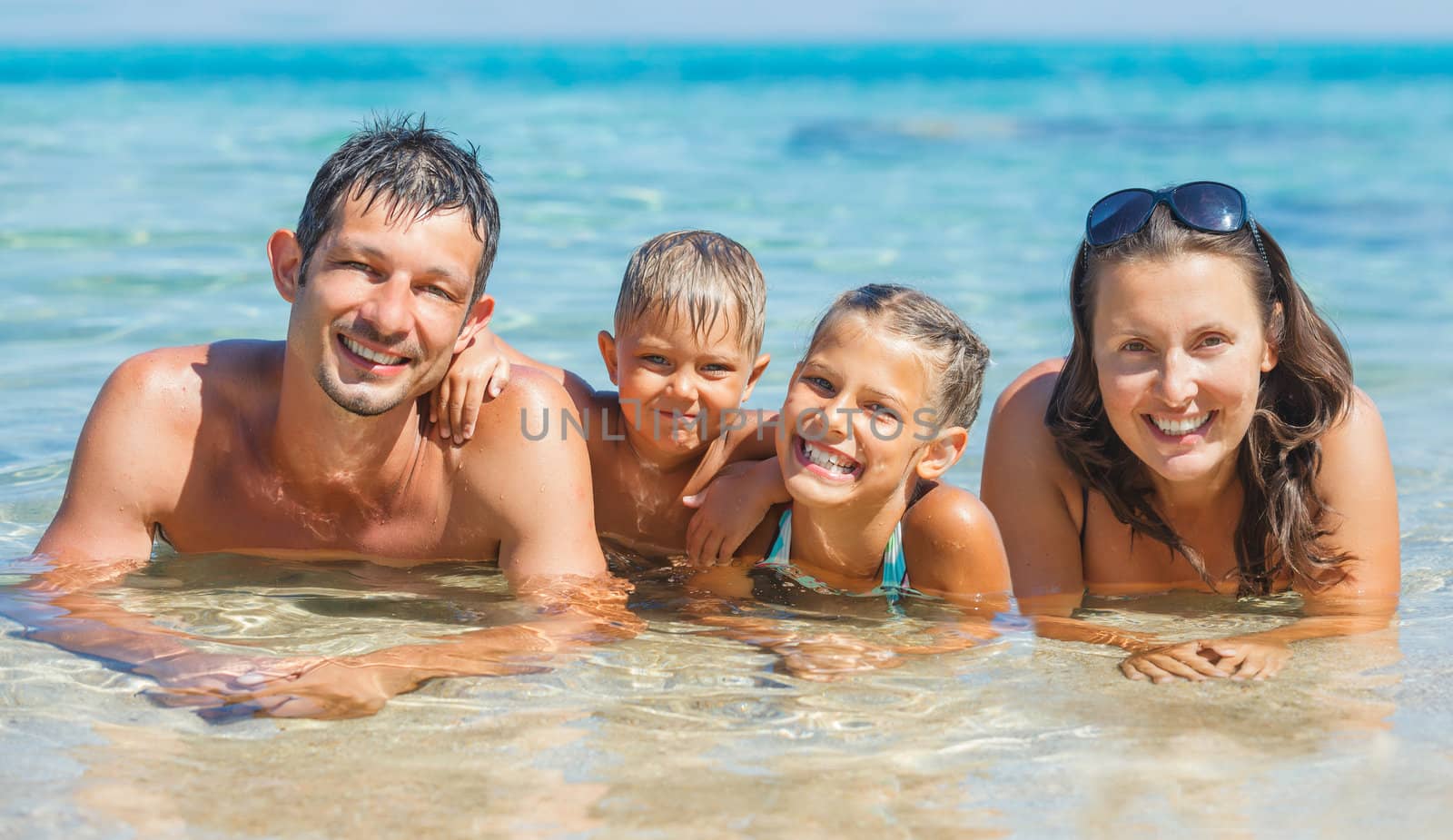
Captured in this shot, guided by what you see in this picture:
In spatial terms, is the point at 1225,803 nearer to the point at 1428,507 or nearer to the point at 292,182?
the point at 1428,507

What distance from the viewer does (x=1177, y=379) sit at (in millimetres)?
3473

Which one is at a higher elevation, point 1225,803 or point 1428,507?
point 1428,507

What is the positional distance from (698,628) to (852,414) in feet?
2.25

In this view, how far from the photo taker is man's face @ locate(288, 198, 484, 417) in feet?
11.2

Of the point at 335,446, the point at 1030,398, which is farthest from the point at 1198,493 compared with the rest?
the point at 335,446

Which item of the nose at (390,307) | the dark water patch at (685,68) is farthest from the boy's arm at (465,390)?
the dark water patch at (685,68)

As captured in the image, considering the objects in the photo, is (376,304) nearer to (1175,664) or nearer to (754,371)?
(754,371)

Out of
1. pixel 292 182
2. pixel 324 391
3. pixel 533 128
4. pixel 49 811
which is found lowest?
pixel 49 811

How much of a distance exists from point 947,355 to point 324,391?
1.59m

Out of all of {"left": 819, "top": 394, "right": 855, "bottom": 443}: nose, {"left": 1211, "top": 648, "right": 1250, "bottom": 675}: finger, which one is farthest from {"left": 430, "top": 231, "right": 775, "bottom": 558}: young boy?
{"left": 1211, "top": 648, "right": 1250, "bottom": 675}: finger

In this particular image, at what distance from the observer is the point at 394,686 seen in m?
3.13

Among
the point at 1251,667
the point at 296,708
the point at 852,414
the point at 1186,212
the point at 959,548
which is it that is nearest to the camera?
the point at 296,708

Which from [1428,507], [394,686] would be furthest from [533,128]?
[394,686]

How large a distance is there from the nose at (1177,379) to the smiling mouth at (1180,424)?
0.09 metres
